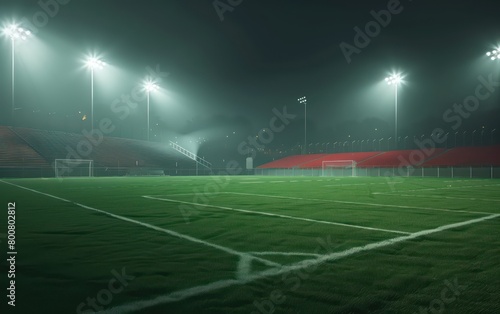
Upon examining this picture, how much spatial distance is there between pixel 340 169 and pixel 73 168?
31.5 metres

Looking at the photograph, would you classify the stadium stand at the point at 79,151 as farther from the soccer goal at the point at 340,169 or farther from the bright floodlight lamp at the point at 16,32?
the soccer goal at the point at 340,169

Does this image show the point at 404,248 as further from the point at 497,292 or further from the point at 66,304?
the point at 66,304

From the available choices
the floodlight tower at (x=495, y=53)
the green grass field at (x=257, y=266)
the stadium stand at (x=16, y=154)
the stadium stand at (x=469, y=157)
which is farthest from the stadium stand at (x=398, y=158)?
the green grass field at (x=257, y=266)

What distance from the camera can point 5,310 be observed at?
2.49 m

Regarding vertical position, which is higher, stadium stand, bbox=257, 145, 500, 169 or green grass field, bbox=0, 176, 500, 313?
stadium stand, bbox=257, 145, 500, 169

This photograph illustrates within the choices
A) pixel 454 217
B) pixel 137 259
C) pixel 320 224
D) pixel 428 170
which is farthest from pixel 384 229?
pixel 428 170

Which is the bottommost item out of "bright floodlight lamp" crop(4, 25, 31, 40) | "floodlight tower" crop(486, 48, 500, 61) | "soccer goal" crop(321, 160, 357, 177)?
"soccer goal" crop(321, 160, 357, 177)

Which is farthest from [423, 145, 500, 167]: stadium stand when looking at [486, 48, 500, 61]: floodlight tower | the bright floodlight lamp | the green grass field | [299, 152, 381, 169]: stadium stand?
the bright floodlight lamp

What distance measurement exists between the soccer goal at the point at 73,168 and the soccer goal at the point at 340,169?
2818 cm

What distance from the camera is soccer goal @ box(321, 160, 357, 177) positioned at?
43.5 meters

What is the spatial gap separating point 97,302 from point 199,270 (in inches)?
38.0

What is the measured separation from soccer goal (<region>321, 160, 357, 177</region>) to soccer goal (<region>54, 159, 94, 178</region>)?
2818 centimetres

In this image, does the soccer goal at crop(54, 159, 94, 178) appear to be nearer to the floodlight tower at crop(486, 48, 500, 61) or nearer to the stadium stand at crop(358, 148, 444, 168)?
the stadium stand at crop(358, 148, 444, 168)

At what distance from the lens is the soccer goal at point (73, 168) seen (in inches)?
1448
